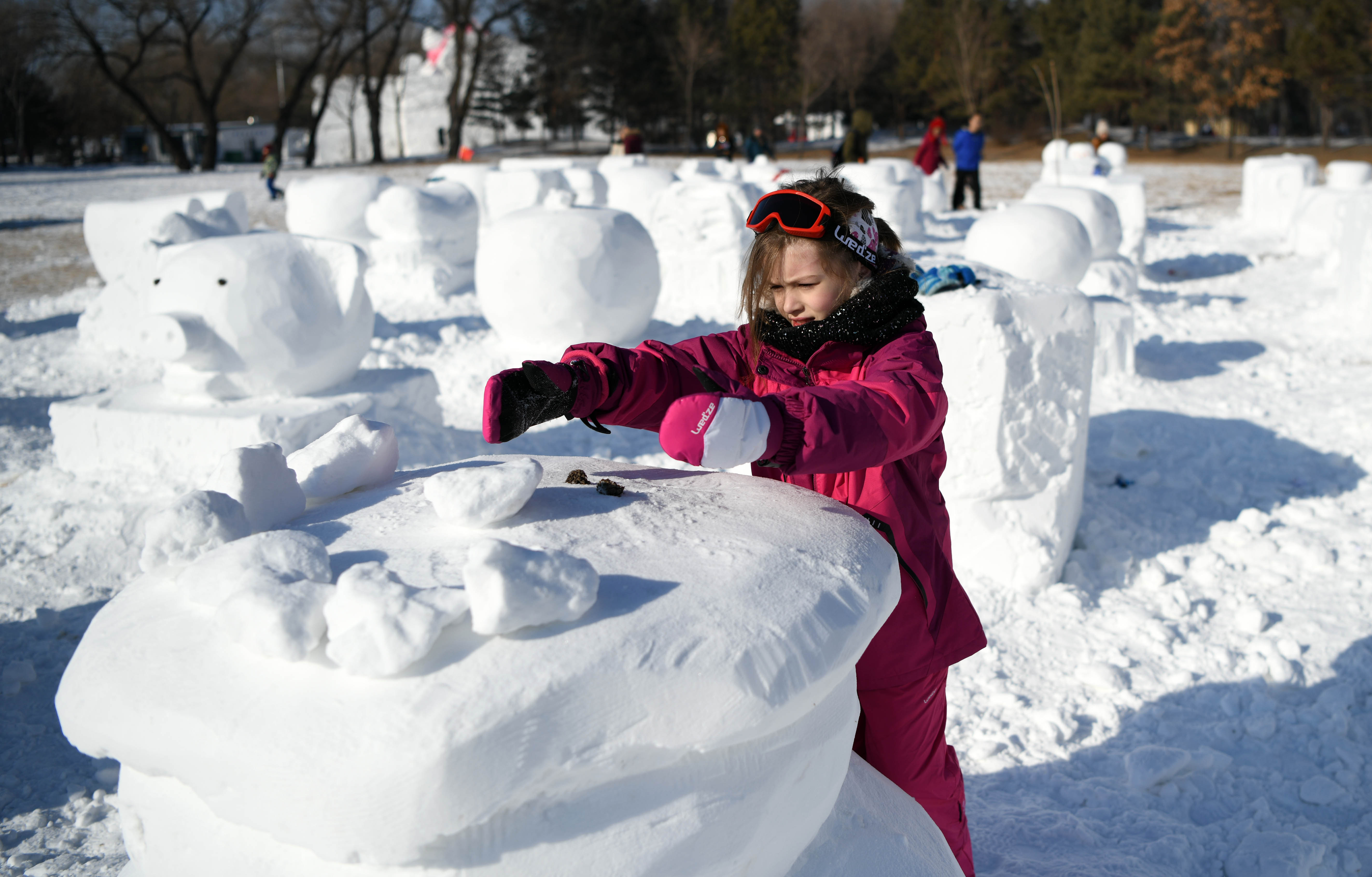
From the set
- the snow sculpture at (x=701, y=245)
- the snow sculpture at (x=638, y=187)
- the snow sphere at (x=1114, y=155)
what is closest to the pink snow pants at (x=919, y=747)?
the snow sculpture at (x=701, y=245)

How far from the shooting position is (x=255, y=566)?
1187mm

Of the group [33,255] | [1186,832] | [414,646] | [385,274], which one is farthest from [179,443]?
[33,255]

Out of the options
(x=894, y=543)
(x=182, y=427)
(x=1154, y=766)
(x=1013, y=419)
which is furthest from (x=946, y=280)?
(x=182, y=427)

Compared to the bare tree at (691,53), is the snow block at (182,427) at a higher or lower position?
lower

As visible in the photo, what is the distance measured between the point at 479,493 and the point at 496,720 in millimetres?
398

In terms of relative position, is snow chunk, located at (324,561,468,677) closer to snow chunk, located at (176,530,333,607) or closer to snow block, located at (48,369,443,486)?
snow chunk, located at (176,530,333,607)

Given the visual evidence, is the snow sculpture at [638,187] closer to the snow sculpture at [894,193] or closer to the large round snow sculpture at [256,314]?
the snow sculpture at [894,193]

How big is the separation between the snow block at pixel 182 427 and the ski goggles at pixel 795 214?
281 centimetres

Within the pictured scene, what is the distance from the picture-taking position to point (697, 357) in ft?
6.32

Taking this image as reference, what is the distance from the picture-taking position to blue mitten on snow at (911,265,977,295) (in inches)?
151

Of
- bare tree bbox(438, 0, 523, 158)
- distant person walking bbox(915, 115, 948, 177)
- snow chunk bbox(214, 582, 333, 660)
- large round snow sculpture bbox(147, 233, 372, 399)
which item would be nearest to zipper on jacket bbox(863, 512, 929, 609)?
snow chunk bbox(214, 582, 333, 660)

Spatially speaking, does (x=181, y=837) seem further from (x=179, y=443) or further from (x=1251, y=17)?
(x=1251, y=17)

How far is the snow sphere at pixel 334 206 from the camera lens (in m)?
9.78

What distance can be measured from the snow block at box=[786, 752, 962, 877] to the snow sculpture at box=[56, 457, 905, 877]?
A: 0.68 ft
